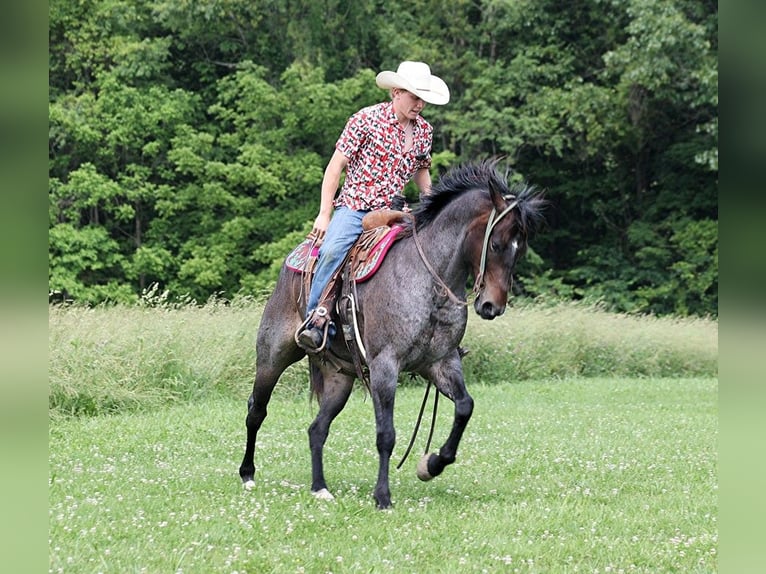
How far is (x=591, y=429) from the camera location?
12414mm

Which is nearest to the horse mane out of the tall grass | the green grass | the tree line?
the green grass

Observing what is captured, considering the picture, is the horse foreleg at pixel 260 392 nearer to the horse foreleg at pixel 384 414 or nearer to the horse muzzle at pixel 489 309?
the horse foreleg at pixel 384 414

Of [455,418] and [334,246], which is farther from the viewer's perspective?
[334,246]

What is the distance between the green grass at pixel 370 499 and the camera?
5.32m

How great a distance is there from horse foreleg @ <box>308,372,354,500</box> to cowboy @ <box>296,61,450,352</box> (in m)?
0.53

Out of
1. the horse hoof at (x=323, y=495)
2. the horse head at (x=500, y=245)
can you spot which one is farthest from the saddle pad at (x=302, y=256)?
the horse hoof at (x=323, y=495)

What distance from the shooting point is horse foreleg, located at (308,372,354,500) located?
7281 millimetres

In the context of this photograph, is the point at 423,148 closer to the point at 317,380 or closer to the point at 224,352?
the point at 317,380

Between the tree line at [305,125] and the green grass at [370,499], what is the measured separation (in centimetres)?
1929

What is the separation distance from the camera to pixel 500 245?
6543 millimetres

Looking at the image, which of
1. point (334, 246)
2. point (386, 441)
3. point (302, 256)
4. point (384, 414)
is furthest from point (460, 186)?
point (386, 441)

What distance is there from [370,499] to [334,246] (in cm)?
191
